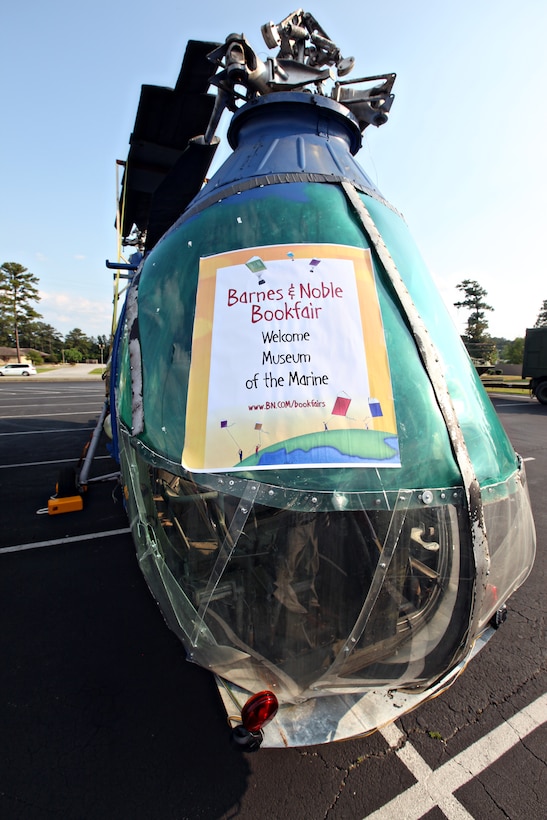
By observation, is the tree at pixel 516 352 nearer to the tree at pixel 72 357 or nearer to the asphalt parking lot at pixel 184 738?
the asphalt parking lot at pixel 184 738

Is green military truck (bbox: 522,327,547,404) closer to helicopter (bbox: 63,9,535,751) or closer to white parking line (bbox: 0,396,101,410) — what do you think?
white parking line (bbox: 0,396,101,410)

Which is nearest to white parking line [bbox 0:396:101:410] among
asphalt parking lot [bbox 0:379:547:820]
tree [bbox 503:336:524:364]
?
asphalt parking lot [bbox 0:379:547:820]

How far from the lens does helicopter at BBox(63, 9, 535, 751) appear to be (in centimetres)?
172

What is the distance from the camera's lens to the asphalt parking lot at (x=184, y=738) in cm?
202

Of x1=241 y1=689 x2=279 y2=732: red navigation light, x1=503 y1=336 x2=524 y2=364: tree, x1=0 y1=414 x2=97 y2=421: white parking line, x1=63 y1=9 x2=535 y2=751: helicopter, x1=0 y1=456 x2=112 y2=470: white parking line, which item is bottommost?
x1=0 y1=456 x2=112 y2=470: white parking line

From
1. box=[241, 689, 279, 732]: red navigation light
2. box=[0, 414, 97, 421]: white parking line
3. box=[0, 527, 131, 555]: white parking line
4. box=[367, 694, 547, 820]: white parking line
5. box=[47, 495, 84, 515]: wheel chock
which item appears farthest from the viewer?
box=[0, 414, 97, 421]: white parking line

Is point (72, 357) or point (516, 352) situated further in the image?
point (72, 357)

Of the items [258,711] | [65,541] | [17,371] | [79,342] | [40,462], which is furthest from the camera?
[79,342]

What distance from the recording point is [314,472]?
1.69 metres

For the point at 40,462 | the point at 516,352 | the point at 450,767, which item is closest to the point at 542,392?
the point at 40,462

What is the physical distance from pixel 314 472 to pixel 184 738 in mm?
1894

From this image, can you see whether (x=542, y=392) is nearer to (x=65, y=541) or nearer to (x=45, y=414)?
(x=65, y=541)

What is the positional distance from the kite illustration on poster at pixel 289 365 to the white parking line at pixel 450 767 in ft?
5.69

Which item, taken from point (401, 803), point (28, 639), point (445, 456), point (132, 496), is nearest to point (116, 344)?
point (132, 496)
